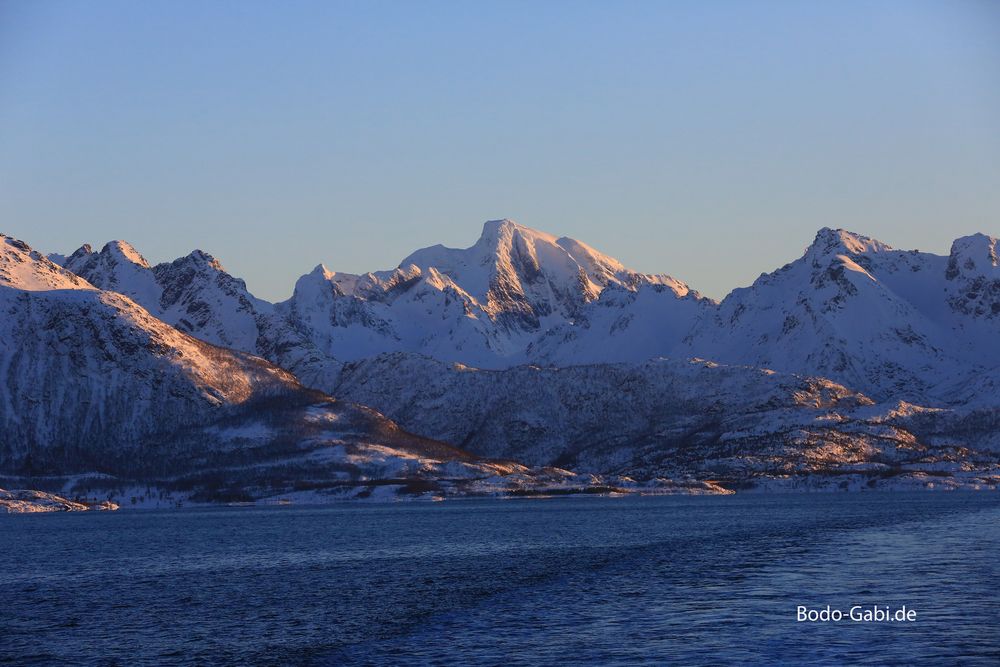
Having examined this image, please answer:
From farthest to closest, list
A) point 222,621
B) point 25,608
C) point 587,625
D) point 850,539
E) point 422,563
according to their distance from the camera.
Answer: point 850,539 < point 422,563 < point 25,608 < point 222,621 < point 587,625

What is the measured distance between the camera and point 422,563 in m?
168

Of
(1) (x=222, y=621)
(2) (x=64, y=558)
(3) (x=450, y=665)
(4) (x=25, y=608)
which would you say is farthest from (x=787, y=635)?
(2) (x=64, y=558)

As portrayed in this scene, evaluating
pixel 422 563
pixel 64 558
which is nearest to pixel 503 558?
pixel 422 563

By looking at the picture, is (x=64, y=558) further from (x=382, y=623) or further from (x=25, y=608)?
(x=382, y=623)

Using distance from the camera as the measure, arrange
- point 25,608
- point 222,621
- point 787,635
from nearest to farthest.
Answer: point 787,635 → point 222,621 → point 25,608

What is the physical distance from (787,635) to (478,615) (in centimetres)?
2708

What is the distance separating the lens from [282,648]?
332ft

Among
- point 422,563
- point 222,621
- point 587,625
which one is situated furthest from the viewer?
point 422,563

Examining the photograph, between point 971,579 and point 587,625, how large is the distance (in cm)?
3949

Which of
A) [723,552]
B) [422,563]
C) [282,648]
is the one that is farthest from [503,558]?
[282,648]

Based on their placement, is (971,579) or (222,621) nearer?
(222,621)

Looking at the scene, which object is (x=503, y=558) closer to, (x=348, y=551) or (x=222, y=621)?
(x=348, y=551)

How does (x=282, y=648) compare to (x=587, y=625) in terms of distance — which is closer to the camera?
(x=282, y=648)

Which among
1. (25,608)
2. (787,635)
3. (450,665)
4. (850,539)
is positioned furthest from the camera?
(850,539)
